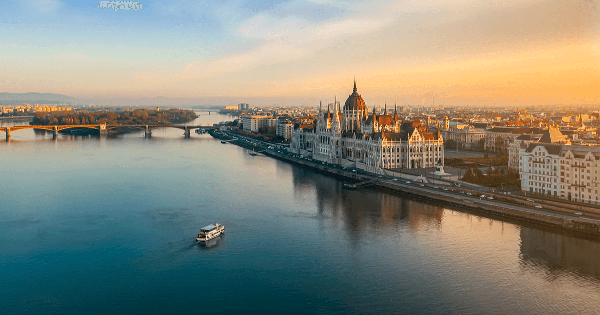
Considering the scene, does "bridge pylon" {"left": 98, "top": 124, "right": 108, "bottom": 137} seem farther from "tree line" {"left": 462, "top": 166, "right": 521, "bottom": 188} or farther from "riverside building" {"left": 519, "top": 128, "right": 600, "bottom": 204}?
"riverside building" {"left": 519, "top": 128, "right": 600, "bottom": 204}

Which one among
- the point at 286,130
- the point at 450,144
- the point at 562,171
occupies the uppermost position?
the point at 286,130

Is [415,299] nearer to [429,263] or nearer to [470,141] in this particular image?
[429,263]

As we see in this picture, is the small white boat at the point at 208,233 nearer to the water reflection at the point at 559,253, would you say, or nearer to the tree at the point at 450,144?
the water reflection at the point at 559,253

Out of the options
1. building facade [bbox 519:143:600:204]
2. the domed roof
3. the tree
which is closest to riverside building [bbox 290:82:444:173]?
the domed roof

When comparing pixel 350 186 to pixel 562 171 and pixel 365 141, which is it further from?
pixel 562 171

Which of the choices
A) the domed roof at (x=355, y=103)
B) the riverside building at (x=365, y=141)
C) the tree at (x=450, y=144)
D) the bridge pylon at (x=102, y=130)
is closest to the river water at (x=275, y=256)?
the riverside building at (x=365, y=141)

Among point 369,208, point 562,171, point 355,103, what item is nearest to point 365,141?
point 355,103
